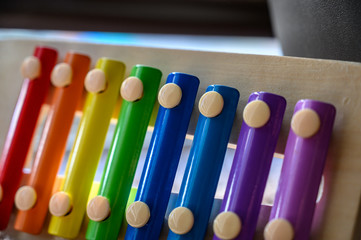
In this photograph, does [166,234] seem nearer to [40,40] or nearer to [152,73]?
[152,73]

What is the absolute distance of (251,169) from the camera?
80cm

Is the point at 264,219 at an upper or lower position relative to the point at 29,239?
upper

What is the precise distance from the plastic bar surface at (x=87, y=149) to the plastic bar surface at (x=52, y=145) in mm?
45

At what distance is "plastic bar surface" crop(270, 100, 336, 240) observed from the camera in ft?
2.49

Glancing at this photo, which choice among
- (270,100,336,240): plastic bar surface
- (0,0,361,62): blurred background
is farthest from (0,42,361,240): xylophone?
(0,0,361,62): blurred background

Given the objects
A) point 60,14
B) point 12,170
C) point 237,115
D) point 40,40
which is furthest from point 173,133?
point 60,14

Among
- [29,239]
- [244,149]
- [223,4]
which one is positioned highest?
[223,4]

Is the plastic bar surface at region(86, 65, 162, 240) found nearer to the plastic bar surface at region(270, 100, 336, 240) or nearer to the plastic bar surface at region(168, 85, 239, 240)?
the plastic bar surface at region(168, 85, 239, 240)

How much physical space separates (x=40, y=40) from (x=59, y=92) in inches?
9.5

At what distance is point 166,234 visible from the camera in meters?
0.91

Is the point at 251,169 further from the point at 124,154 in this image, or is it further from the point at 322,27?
the point at 322,27

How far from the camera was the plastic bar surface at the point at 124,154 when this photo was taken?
91 centimetres

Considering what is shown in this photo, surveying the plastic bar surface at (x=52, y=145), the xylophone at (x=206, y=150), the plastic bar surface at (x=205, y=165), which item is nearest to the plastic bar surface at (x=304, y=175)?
the xylophone at (x=206, y=150)

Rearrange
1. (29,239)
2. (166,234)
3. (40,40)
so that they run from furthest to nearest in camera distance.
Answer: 1. (40,40)
2. (29,239)
3. (166,234)
